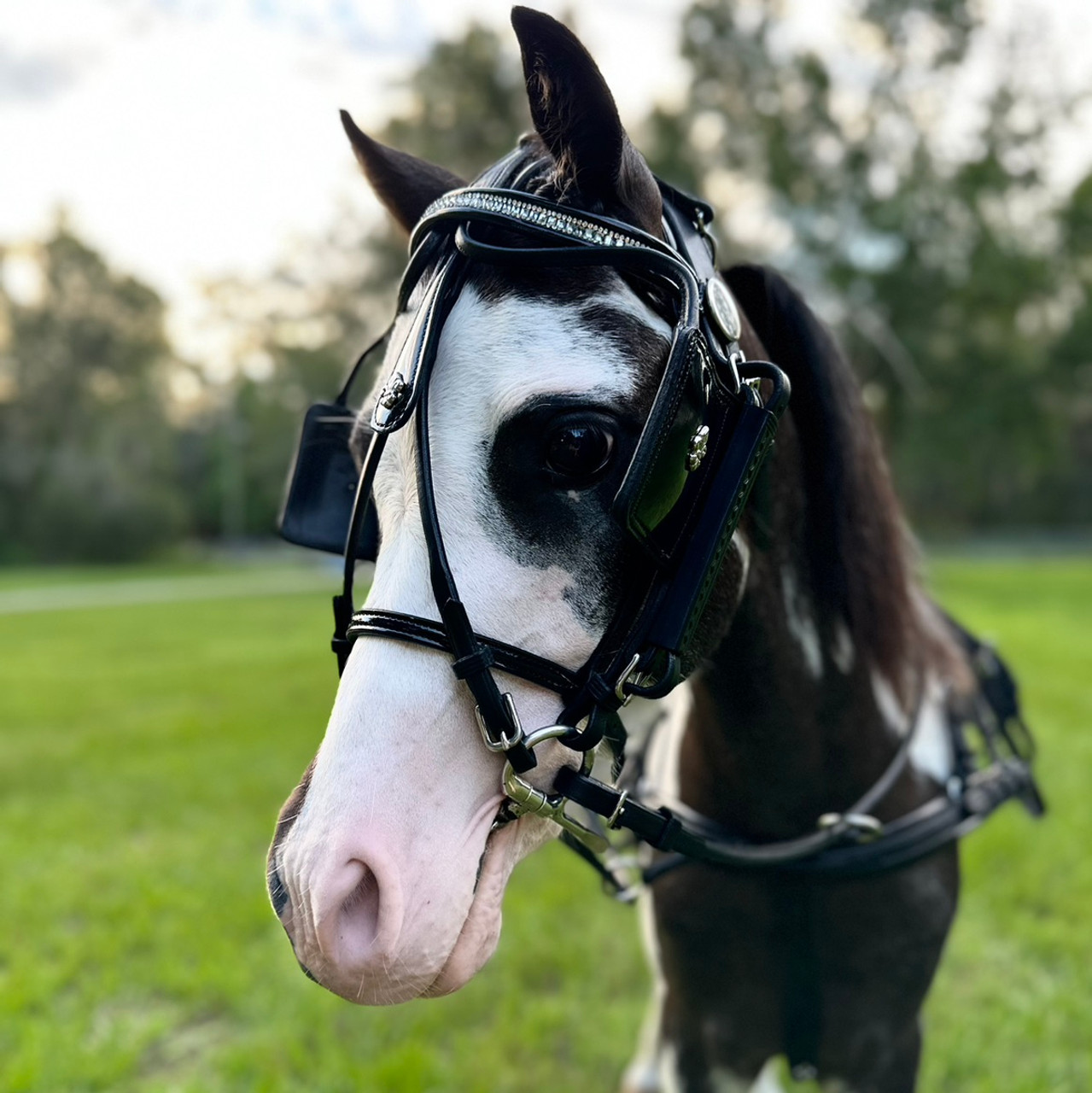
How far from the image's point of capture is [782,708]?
1637 millimetres

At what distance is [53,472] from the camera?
34250 mm

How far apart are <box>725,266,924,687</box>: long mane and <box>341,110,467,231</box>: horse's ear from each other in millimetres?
568

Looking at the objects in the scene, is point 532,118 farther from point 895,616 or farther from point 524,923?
point 524,923

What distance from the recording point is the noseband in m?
1.13

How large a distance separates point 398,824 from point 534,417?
A: 51cm

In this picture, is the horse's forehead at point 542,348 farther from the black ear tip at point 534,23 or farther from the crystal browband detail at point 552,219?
the black ear tip at point 534,23

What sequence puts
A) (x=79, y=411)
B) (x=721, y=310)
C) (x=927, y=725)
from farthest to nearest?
1. (x=79, y=411)
2. (x=927, y=725)
3. (x=721, y=310)

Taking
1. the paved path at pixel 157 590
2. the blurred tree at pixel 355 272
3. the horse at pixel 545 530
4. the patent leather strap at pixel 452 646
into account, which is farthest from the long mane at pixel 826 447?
the paved path at pixel 157 590

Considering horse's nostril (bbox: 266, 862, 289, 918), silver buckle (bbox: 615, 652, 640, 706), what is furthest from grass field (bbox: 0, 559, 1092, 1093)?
silver buckle (bbox: 615, 652, 640, 706)

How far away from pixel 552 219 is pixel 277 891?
0.93 meters

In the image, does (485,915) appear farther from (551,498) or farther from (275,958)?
(275,958)

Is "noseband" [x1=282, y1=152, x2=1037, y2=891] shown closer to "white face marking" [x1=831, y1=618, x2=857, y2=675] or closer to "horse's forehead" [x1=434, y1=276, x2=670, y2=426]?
"horse's forehead" [x1=434, y1=276, x2=670, y2=426]

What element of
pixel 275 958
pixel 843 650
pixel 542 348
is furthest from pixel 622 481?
pixel 275 958

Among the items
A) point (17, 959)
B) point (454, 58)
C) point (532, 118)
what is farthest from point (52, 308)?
point (532, 118)
